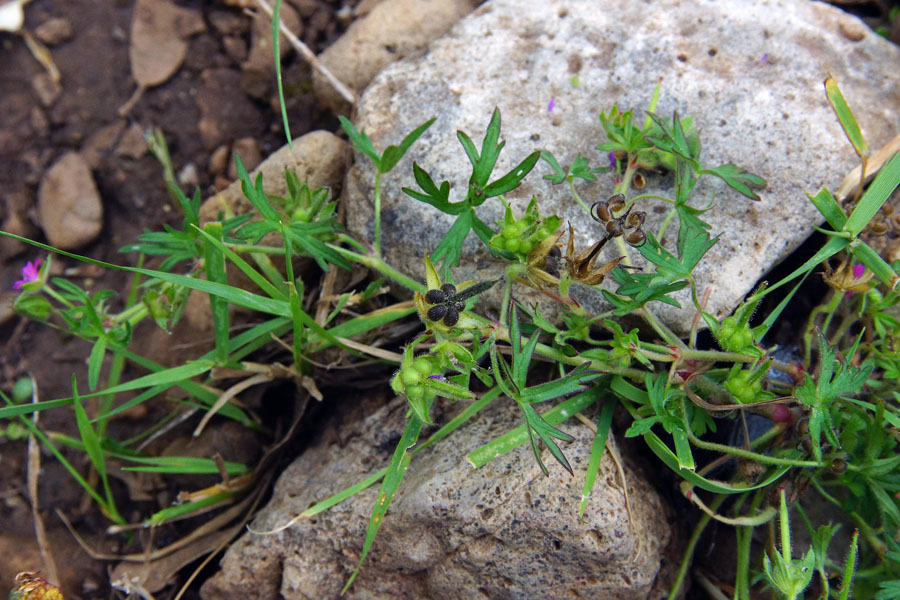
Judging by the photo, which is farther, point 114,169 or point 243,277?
point 114,169

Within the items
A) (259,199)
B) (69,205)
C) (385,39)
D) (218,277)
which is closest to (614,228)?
(259,199)

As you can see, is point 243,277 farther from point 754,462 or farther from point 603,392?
point 754,462

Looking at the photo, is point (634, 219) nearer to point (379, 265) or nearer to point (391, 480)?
point (379, 265)

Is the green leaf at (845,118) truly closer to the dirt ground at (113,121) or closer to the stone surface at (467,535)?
the dirt ground at (113,121)

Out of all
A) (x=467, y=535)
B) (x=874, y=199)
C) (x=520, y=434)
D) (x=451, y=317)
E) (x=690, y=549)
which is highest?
(x=874, y=199)

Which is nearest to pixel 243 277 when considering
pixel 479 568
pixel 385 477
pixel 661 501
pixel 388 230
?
pixel 388 230

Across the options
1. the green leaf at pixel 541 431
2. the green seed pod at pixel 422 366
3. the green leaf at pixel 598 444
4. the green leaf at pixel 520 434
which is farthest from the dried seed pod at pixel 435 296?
the green leaf at pixel 598 444

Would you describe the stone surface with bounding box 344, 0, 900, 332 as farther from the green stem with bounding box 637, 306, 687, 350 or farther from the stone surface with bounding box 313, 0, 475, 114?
the stone surface with bounding box 313, 0, 475, 114
